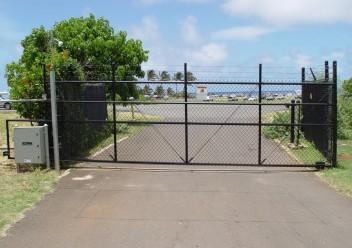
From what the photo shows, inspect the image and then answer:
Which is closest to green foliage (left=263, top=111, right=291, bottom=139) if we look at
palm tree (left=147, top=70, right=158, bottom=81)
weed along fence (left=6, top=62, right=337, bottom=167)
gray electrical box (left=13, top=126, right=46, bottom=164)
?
weed along fence (left=6, top=62, right=337, bottom=167)

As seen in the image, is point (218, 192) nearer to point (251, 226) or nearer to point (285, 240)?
point (251, 226)

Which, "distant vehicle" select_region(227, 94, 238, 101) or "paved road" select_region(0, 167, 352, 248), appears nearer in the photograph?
"paved road" select_region(0, 167, 352, 248)

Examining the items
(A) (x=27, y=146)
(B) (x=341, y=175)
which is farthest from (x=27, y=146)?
(B) (x=341, y=175)

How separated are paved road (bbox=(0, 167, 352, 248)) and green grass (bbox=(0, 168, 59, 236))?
0.20m

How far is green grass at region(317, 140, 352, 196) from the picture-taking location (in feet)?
26.1

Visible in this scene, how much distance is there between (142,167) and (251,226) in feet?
14.8

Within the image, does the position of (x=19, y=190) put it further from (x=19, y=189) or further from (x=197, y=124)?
(x=197, y=124)

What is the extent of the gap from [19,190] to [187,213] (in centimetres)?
327

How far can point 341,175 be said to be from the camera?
885cm

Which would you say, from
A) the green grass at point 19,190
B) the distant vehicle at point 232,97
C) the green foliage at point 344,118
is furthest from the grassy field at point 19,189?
the green foliage at point 344,118

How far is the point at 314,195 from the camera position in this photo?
24.9 ft

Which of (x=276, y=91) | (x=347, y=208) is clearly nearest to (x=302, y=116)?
(x=276, y=91)

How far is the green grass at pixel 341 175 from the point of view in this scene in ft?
26.1

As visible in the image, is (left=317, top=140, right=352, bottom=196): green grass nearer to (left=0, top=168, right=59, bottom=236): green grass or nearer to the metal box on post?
(left=0, top=168, right=59, bottom=236): green grass
